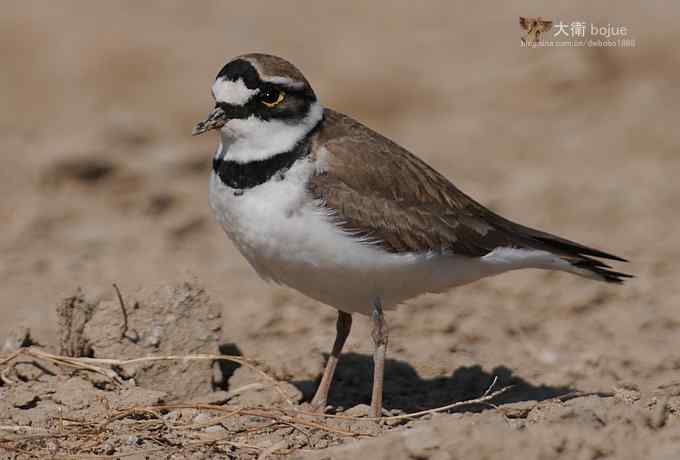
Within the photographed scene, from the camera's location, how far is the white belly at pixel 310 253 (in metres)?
5.30

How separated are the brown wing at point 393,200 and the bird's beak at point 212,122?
49 cm

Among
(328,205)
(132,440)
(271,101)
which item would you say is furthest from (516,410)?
(271,101)

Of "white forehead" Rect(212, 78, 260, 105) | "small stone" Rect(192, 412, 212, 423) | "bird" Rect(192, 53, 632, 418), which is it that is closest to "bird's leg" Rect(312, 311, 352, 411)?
"bird" Rect(192, 53, 632, 418)

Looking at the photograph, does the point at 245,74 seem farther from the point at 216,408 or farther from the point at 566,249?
the point at 566,249

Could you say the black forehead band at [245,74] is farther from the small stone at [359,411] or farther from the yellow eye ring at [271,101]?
the small stone at [359,411]

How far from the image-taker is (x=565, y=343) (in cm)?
728

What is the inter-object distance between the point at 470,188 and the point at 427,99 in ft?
6.70

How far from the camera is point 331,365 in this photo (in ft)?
20.3

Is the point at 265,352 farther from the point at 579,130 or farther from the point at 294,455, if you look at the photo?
the point at 579,130

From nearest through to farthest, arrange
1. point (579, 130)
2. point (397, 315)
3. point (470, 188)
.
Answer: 1. point (397, 315)
2. point (470, 188)
3. point (579, 130)


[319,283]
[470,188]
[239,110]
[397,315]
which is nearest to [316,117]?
[239,110]

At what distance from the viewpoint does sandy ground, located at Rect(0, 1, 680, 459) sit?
226 inches

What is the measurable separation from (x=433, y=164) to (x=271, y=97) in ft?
17.0

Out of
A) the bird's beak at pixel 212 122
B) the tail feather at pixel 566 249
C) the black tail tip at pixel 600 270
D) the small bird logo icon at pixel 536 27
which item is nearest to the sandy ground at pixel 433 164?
the small bird logo icon at pixel 536 27
